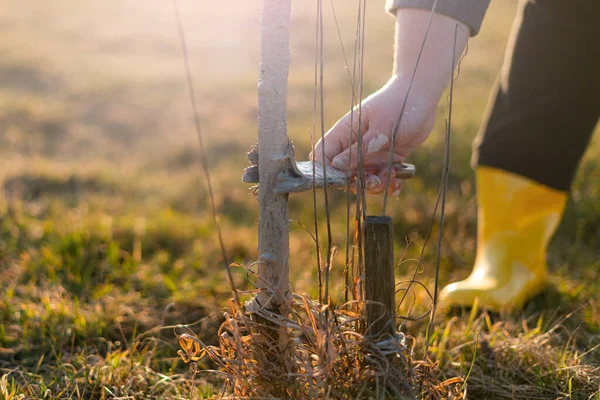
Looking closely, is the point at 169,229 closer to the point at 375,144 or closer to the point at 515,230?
the point at 515,230

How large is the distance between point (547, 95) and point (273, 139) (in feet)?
4.76

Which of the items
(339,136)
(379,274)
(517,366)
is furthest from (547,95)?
(379,274)

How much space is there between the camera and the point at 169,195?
12.4 ft

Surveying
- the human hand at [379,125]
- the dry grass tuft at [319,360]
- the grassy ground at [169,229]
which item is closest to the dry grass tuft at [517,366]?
the grassy ground at [169,229]

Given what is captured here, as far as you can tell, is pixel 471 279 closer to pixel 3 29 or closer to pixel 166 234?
pixel 166 234

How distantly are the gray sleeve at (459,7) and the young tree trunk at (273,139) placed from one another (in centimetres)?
37

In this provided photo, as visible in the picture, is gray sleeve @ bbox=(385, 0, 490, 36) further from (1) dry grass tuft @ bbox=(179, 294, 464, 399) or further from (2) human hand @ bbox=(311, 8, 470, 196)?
(1) dry grass tuft @ bbox=(179, 294, 464, 399)

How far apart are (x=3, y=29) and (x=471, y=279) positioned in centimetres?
880

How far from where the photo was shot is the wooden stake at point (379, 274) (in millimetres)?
1148

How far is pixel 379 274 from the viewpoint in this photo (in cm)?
117

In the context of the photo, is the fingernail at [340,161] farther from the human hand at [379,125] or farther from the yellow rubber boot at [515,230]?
the yellow rubber boot at [515,230]

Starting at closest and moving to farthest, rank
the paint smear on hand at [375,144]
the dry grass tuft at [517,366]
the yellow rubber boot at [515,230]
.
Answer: the paint smear on hand at [375,144] → the dry grass tuft at [517,366] → the yellow rubber boot at [515,230]

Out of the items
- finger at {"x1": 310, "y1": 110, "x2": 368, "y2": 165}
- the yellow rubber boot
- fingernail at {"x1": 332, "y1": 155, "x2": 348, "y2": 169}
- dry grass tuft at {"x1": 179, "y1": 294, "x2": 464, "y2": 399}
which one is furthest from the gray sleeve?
the yellow rubber boot

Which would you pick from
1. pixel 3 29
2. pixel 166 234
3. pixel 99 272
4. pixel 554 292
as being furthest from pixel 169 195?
pixel 3 29
